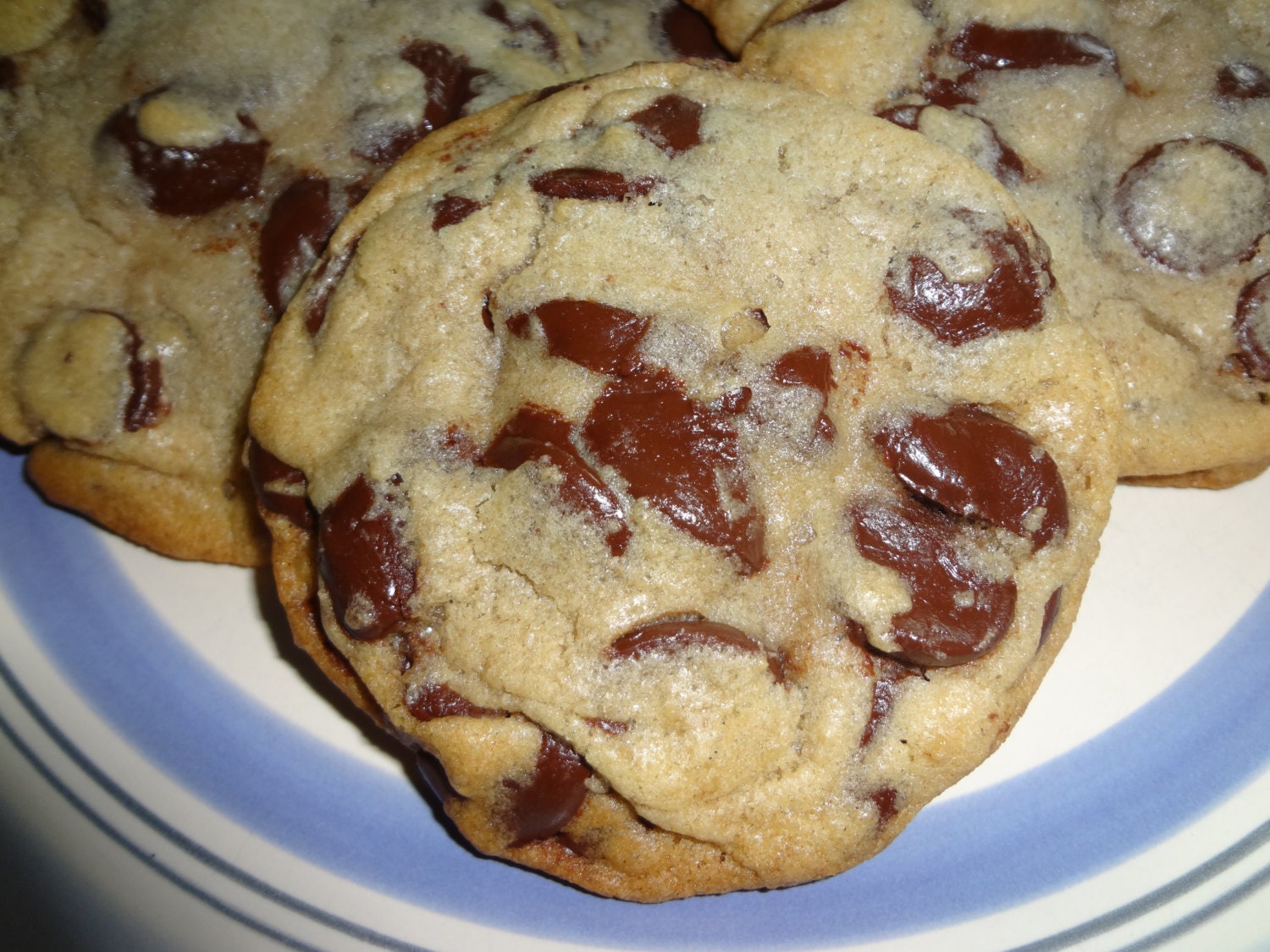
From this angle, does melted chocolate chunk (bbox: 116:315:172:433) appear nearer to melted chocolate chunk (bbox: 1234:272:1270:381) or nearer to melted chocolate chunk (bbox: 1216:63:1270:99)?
melted chocolate chunk (bbox: 1234:272:1270:381)

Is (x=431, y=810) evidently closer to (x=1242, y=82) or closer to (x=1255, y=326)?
(x=1255, y=326)

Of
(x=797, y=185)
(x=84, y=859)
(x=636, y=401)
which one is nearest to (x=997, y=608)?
(x=636, y=401)

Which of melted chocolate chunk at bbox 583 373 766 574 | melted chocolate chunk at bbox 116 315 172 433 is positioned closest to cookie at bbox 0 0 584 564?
melted chocolate chunk at bbox 116 315 172 433

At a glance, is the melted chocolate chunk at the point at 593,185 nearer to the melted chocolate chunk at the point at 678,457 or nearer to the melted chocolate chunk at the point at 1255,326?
the melted chocolate chunk at the point at 678,457

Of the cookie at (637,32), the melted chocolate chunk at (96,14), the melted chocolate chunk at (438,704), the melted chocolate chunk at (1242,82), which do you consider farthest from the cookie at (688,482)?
the melted chocolate chunk at (96,14)

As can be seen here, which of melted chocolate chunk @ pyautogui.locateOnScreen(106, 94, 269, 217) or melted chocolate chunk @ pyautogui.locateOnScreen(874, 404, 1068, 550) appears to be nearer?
melted chocolate chunk @ pyautogui.locateOnScreen(874, 404, 1068, 550)

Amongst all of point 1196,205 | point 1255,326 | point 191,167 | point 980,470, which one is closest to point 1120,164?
point 1196,205

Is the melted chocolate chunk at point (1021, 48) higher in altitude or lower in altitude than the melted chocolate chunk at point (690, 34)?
higher
